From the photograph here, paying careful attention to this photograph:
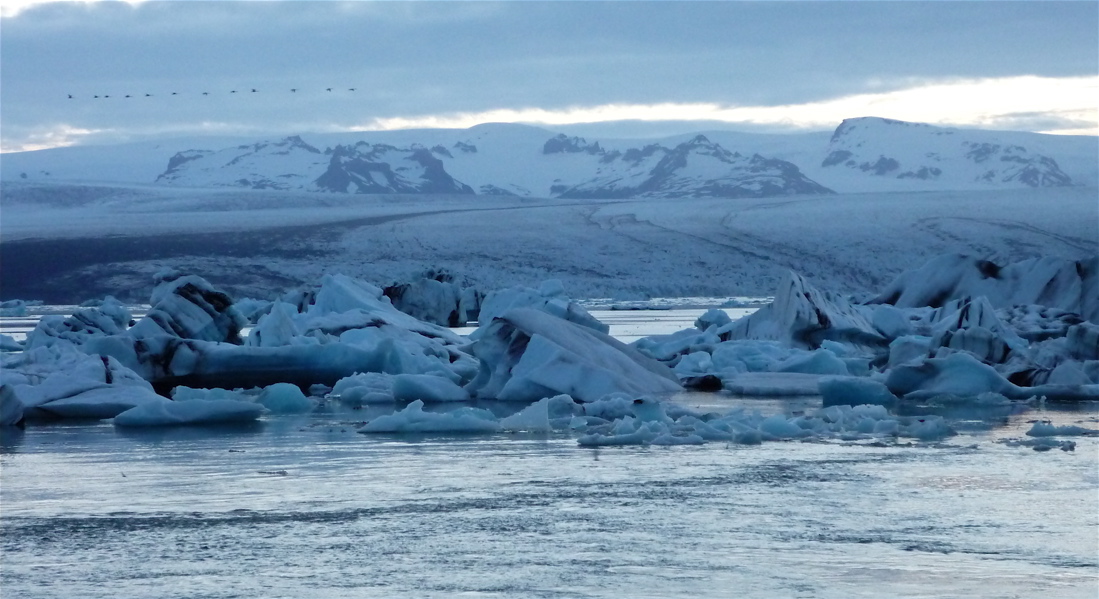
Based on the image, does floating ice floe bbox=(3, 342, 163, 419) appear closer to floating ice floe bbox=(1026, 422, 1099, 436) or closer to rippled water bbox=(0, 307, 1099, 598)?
rippled water bbox=(0, 307, 1099, 598)

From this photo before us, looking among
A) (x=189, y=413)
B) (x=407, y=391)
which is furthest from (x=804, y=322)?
(x=189, y=413)

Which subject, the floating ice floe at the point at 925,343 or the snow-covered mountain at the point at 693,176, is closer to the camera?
the floating ice floe at the point at 925,343

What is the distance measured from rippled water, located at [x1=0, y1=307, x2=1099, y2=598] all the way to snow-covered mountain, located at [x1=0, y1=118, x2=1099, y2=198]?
95647 mm

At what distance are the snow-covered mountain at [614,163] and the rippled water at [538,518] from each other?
95647 millimetres

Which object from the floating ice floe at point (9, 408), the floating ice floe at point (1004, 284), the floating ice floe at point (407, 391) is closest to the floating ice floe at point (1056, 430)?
the floating ice floe at point (407, 391)

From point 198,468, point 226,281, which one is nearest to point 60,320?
point 198,468

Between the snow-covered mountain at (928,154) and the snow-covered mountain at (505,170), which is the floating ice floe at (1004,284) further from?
the snow-covered mountain at (928,154)

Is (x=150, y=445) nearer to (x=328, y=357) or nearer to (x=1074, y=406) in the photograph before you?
(x=328, y=357)

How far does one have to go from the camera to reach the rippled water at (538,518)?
12.9 feet

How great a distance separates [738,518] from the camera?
191 inches

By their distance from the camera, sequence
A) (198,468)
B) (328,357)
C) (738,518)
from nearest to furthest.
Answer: (738,518), (198,468), (328,357)

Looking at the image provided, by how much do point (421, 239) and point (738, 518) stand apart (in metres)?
32.2

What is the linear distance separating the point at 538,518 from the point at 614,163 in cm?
13430

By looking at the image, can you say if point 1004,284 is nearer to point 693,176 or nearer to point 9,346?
point 9,346
